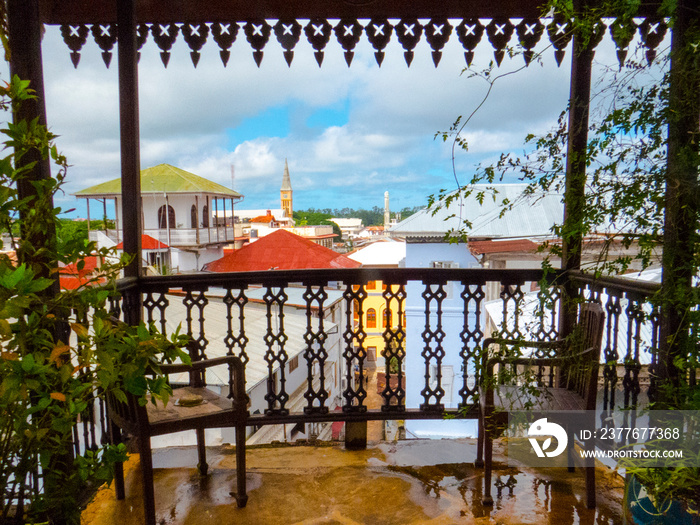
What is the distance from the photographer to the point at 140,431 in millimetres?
1863

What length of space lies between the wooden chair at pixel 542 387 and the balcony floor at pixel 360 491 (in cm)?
14

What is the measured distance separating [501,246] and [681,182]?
8.14m

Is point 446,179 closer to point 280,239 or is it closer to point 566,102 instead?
point 566,102

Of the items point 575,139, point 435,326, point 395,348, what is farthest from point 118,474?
point 435,326

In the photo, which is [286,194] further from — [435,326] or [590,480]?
[590,480]

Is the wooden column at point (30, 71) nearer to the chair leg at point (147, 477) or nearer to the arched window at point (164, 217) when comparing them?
the chair leg at point (147, 477)

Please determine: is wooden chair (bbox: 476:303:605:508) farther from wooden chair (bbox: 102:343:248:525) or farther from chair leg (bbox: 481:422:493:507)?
wooden chair (bbox: 102:343:248:525)

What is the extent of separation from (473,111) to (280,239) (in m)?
11.9

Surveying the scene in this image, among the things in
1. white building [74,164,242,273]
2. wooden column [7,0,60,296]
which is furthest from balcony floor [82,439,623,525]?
white building [74,164,242,273]

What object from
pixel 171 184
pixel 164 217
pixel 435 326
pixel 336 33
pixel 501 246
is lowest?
pixel 435 326

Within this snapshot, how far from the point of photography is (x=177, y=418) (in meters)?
1.96

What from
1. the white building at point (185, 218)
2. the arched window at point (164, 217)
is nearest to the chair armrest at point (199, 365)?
the white building at point (185, 218)

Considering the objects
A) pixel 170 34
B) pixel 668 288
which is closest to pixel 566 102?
pixel 668 288

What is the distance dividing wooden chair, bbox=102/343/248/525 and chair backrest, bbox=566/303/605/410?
1.50 meters
